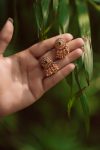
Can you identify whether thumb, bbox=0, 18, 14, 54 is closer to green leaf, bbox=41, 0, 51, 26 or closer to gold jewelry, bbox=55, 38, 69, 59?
gold jewelry, bbox=55, 38, 69, 59

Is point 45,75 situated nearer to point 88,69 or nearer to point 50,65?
point 50,65

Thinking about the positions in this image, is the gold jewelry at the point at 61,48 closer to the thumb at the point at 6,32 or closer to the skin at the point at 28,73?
the skin at the point at 28,73

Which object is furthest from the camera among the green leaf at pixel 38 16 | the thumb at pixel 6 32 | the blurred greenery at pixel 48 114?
the blurred greenery at pixel 48 114

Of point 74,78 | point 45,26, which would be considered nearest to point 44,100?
point 74,78

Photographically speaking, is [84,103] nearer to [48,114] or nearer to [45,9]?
[48,114]

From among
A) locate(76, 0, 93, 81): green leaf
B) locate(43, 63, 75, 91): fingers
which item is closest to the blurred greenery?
locate(76, 0, 93, 81): green leaf

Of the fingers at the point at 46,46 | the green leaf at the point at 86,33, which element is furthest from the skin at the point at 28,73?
the green leaf at the point at 86,33
